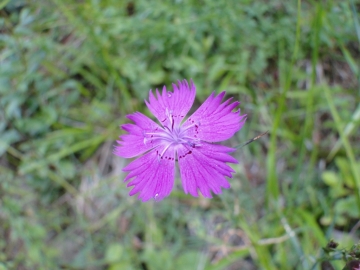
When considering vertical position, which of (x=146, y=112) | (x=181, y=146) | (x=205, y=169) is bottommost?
(x=205, y=169)

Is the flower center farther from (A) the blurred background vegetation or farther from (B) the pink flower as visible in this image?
(A) the blurred background vegetation

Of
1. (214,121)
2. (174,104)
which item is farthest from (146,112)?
(214,121)

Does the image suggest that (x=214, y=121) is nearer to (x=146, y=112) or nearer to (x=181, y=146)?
(x=181, y=146)

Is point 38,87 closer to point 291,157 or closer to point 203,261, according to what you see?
point 203,261

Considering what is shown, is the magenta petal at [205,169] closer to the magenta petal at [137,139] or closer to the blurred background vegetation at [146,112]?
the magenta petal at [137,139]

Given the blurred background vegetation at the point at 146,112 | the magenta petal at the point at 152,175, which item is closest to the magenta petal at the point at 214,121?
the magenta petal at the point at 152,175

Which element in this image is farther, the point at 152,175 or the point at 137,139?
the point at 137,139
